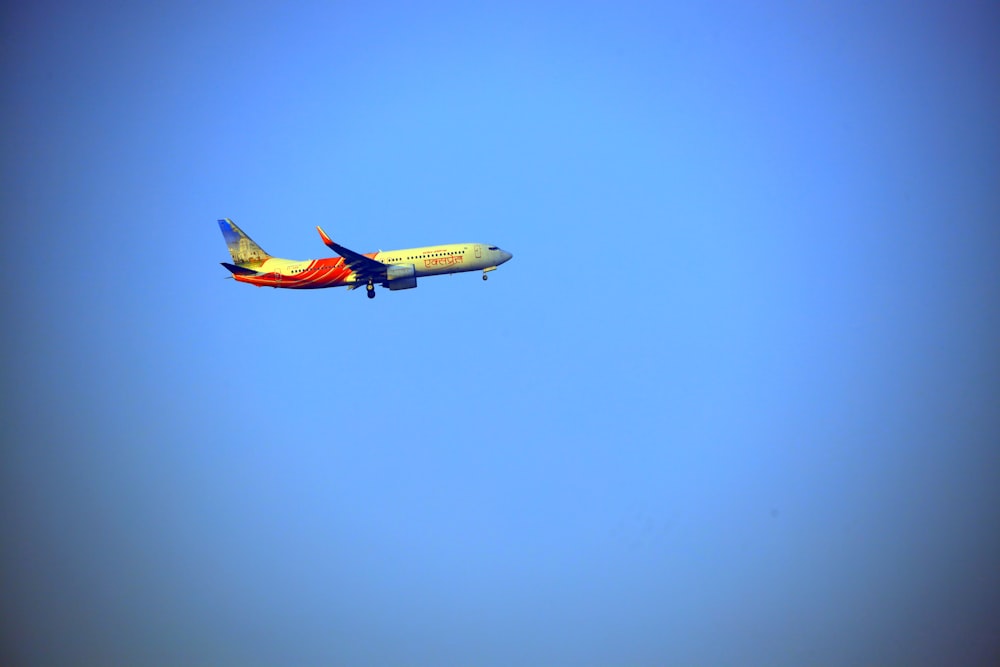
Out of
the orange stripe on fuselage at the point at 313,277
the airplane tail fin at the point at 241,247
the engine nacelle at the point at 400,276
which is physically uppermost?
the airplane tail fin at the point at 241,247

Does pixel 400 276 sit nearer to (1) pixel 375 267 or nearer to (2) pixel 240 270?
(1) pixel 375 267

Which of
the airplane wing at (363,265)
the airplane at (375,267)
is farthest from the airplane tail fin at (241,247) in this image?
the airplane wing at (363,265)

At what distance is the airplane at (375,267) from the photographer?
97750 millimetres

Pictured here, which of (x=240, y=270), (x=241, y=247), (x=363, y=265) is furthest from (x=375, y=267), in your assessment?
(x=241, y=247)

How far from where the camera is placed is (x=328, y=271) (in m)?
99.3

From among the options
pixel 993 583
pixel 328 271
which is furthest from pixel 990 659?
pixel 328 271

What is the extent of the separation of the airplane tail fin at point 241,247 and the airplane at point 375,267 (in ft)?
4.68

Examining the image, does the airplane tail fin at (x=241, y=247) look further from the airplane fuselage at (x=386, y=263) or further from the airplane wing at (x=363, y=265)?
the airplane wing at (x=363, y=265)

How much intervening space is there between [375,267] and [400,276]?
108 inches

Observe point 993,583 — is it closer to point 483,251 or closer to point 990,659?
point 990,659

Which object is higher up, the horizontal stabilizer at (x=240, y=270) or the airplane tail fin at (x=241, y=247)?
the airplane tail fin at (x=241, y=247)

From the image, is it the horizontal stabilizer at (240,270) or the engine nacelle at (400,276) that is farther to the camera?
the horizontal stabilizer at (240,270)

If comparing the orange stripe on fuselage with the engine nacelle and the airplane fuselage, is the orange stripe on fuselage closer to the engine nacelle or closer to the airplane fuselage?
the airplane fuselage

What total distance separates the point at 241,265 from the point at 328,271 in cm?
1177
